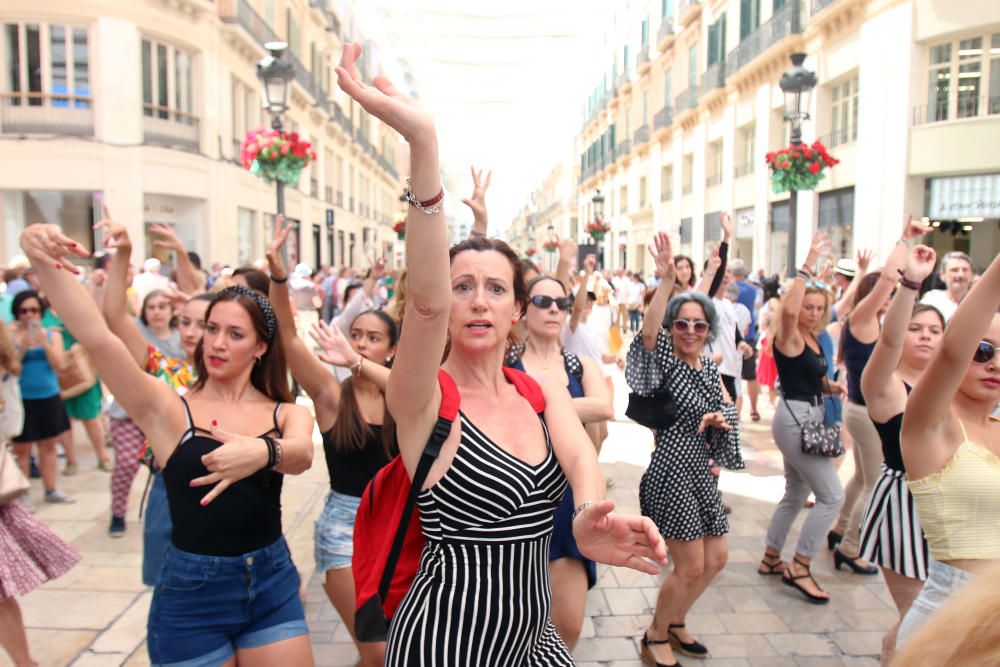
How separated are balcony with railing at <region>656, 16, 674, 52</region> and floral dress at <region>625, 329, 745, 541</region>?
107 ft

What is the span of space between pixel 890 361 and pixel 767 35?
2219 centimetres

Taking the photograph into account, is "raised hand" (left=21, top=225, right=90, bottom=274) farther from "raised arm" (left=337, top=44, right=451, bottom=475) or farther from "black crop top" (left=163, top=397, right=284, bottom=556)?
"raised arm" (left=337, top=44, right=451, bottom=475)

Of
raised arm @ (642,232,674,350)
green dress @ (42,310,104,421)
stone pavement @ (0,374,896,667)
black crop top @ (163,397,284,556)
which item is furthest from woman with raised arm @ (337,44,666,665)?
green dress @ (42,310,104,421)

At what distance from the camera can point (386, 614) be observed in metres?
2.08

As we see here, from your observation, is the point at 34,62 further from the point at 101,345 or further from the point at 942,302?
the point at 942,302

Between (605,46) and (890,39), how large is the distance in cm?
3380

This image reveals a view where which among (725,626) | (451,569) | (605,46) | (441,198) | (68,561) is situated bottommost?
(725,626)

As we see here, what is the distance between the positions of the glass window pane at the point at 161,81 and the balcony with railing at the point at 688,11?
66.8 ft

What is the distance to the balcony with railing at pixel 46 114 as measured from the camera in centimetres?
1778

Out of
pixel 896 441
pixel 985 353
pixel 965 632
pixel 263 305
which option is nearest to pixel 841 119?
pixel 896 441

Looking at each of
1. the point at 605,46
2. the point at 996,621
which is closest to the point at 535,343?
the point at 996,621

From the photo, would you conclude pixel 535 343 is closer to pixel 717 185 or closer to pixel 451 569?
pixel 451 569

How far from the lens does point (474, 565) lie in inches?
77.1

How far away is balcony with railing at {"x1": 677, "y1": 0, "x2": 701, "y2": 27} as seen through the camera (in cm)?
2972
